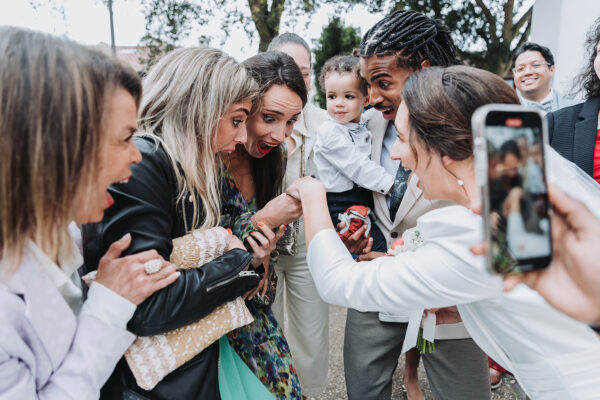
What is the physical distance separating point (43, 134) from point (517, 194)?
41.6 inches

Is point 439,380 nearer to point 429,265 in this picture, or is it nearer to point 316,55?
point 429,265

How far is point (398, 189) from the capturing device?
7.29 feet

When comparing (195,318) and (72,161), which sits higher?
(72,161)

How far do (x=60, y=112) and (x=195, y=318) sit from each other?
2.52 ft

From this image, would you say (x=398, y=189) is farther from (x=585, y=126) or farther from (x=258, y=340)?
(x=585, y=126)

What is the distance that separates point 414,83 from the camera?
5.01ft

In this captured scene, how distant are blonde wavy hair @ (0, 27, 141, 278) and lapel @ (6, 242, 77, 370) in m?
→ 0.05

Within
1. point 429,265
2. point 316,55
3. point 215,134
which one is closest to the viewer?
point 429,265

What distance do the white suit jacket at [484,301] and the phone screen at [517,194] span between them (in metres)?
0.37

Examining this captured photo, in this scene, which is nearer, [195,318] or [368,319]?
[195,318]

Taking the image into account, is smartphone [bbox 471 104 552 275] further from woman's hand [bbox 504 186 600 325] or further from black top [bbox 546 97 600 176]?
black top [bbox 546 97 600 176]

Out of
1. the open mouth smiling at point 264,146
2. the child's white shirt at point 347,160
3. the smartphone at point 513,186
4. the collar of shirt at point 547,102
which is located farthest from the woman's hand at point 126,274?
the collar of shirt at point 547,102

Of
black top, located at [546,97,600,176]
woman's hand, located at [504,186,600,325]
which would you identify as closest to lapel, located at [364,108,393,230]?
black top, located at [546,97,600,176]

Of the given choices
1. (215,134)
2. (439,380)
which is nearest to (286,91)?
(215,134)
